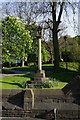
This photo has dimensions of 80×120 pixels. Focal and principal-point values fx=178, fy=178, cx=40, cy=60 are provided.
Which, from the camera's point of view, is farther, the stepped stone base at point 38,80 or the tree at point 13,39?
the tree at point 13,39

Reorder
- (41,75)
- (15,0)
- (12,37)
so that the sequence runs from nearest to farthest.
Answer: (41,75) → (12,37) → (15,0)

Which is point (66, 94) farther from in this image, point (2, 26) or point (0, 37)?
point (2, 26)

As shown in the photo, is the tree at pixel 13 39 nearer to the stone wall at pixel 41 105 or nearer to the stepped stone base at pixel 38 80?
the stepped stone base at pixel 38 80

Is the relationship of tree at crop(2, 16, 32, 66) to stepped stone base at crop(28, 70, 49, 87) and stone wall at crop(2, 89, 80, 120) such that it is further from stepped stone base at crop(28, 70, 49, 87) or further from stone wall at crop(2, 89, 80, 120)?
stone wall at crop(2, 89, 80, 120)

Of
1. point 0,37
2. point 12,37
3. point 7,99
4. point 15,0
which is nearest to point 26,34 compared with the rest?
point 12,37

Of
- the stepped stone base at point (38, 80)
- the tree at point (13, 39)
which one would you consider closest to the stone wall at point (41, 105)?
the stepped stone base at point (38, 80)

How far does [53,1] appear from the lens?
71.5 feet

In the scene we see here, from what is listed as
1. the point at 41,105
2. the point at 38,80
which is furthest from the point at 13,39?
the point at 41,105

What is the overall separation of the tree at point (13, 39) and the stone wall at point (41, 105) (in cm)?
967

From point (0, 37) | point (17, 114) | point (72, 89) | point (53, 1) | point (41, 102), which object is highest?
point (53, 1)

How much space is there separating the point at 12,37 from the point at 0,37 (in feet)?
4.72

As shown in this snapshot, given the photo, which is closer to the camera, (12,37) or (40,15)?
(12,37)

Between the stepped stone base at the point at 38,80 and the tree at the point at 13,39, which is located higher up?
the tree at the point at 13,39

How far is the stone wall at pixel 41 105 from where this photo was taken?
18.8ft
